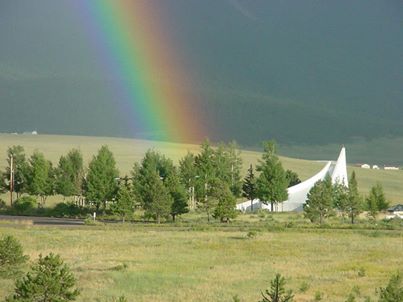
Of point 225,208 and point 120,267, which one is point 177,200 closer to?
point 225,208

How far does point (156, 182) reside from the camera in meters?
67.1

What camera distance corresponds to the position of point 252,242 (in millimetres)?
45656

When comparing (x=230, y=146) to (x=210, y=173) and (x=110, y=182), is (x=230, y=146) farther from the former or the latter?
(x=110, y=182)

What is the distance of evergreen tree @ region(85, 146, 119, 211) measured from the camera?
73.9 metres

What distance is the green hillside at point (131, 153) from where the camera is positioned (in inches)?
5655

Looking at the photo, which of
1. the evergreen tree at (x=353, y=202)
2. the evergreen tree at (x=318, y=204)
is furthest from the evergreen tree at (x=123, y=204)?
the evergreen tree at (x=353, y=202)

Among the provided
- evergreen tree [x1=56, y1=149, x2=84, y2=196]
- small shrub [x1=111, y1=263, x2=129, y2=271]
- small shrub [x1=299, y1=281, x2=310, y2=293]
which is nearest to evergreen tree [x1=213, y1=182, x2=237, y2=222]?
evergreen tree [x1=56, y1=149, x2=84, y2=196]

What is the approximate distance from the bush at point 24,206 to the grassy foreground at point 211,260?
22561 mm

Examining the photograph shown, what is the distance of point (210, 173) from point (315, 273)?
4837 centimetres

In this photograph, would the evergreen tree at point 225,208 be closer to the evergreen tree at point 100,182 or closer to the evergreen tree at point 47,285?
the evergreen tree at point 100,182

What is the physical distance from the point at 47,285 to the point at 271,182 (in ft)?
193

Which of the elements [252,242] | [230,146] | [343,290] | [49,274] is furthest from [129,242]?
[230,146]

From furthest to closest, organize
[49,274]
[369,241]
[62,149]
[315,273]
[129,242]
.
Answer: [62,149] < [369,241] < [129,242] < [315,273] < [49,274]

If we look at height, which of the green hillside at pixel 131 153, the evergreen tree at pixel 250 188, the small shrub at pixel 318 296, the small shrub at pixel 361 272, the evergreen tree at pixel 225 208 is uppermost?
the green hillside at pixel 131 153
